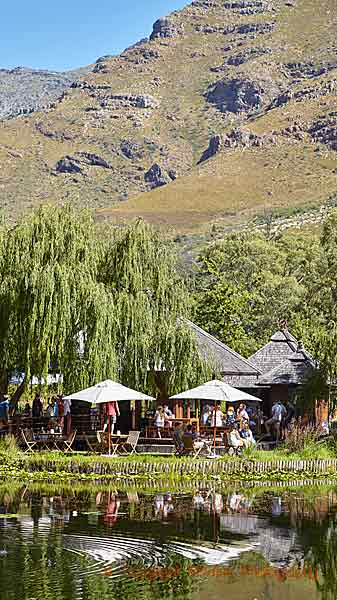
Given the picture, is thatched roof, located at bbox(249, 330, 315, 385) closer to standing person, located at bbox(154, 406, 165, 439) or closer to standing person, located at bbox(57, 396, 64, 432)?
standing person, located at bbox(154, 406, 165, 439)

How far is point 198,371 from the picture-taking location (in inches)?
1268

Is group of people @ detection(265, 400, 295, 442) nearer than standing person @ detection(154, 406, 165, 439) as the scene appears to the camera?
No

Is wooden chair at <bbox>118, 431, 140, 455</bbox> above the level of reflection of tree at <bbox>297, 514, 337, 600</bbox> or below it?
above

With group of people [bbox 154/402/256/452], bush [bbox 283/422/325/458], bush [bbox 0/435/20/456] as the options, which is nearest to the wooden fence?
bush [bbox 0/435/20/456]

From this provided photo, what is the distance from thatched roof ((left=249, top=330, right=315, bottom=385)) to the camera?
37.4 metres

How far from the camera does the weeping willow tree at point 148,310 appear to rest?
1233 inches

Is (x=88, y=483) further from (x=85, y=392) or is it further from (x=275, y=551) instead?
(x=275, y=551)

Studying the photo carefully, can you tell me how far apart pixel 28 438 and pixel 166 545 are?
1420cm

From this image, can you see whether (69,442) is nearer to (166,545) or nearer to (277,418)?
(277,418)

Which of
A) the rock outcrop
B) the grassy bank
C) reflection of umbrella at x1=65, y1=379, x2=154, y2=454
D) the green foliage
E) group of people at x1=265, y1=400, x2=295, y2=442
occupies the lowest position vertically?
the grassy bank

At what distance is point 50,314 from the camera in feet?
98.0

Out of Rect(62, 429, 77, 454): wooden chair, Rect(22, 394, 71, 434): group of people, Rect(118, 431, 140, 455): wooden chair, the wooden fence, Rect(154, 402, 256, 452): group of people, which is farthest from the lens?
Rect(22, 394, 71, 434): group of people

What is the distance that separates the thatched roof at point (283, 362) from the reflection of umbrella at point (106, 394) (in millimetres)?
8788

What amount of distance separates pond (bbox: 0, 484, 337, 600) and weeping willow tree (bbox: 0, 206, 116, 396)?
7000 mm
